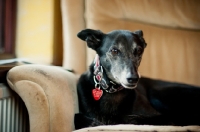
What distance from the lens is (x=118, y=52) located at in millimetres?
1351

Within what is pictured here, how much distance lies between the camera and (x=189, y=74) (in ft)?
6.46

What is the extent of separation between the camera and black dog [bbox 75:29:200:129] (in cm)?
133

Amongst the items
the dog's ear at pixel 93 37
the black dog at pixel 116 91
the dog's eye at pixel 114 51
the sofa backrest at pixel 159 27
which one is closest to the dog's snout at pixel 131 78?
the black dog at pixel 116 91

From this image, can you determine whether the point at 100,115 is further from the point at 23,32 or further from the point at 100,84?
the point at 23,32

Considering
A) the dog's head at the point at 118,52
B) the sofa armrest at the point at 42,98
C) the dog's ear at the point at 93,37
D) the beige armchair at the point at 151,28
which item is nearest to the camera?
the sofa armrest at the point at 42,98

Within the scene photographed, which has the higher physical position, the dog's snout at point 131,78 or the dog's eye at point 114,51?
the dog's eye at point 114,51

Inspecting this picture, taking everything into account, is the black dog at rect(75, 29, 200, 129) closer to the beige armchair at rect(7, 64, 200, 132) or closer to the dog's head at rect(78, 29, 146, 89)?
the dog's head at rect(78, 29, 146, 89)

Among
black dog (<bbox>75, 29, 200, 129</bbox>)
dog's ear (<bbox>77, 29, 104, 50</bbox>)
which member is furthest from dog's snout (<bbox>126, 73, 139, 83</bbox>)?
dog's ear (<bbox>77, 29, 104, 50</bbox>)

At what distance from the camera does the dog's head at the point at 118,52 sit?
1.30m

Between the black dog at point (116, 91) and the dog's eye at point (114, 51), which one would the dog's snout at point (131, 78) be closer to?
the black dog at point (116, 91)

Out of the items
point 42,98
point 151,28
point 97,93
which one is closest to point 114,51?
point 97,93

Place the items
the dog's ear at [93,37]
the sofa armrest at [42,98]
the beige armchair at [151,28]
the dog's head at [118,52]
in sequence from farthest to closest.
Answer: the beige armchair at [151,28] → the dog's ear at [93,37] → the dog's head at [118,52] → the sofa armrest at [42,98]

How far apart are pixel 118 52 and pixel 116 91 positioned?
223 mm

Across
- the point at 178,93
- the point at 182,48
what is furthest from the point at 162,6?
the point at 178,93
